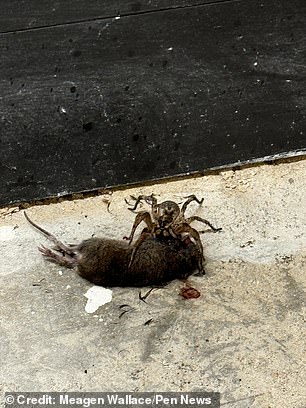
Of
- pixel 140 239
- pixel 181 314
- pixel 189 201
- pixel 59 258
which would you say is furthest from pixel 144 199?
pixel 181 314

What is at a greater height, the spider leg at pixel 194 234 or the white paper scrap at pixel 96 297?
the spider leg at pixel 194 234

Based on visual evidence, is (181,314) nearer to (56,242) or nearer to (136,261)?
(136,261)

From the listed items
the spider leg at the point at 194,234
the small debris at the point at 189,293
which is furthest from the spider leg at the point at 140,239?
the small debris at the point at 189,293

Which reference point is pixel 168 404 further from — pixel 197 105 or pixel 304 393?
pixel 197 105

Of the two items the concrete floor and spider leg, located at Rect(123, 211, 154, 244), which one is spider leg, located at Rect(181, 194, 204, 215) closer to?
the concrete floor

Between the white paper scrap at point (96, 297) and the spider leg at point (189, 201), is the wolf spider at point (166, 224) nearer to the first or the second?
the spider leg at point (189, 201)

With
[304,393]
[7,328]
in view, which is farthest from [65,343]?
[304,393]
